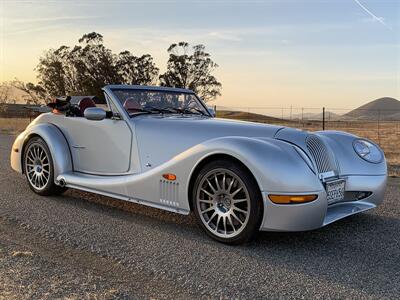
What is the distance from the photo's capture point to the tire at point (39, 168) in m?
6.12

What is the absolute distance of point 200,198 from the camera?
445 centimetres

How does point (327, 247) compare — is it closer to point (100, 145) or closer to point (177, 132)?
point (177, 132)

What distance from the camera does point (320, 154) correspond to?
15.2ft

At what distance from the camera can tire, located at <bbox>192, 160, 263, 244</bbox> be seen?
409cm

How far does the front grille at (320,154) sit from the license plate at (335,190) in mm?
150

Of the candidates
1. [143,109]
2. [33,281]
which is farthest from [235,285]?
[143,109]

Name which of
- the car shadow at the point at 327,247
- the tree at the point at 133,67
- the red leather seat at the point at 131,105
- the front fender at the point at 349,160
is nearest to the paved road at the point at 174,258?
the car shadow at the point at 327,247

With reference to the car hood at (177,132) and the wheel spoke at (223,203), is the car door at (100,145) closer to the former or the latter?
the car hood at (177,132)

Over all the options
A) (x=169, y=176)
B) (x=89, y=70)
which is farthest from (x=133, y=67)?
(x=169, y=176)

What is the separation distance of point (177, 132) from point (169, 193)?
2.36 feet

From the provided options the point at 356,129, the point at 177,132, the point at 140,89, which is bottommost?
the point at 356,129

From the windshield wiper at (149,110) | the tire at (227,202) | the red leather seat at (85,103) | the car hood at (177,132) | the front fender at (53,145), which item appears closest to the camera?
the tire at (227,202)

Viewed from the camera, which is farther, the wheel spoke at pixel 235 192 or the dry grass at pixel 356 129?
the dry grass at pixel 356 129

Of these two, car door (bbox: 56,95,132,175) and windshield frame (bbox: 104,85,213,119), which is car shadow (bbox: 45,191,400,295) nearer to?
car door (bbox: 56,95,132,175)
